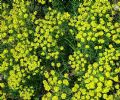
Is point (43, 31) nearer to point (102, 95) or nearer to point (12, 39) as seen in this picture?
point (12, 39)

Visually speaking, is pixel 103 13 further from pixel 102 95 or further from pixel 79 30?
pixel 102 95

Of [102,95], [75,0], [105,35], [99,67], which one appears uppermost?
[75,0]

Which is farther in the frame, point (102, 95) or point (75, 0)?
point (75, 0)

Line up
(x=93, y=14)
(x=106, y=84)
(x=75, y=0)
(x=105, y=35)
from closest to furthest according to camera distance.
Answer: (x=106, y=84) → (x=105, y=35) → (x=93, y=14) → (x=75, y=0)

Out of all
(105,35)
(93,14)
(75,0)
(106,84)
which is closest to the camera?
(106,84)

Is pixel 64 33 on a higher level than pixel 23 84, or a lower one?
higher

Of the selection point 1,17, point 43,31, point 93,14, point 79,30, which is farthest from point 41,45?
point 1,17
